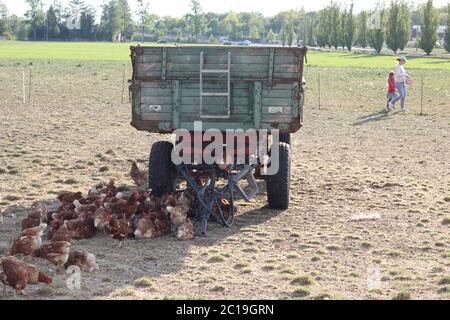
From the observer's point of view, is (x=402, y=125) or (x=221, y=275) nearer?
(x=221, y=275)

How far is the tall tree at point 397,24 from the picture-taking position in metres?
68.9

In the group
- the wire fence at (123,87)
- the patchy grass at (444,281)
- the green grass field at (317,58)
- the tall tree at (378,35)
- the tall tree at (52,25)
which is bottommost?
the patchy grass at (444,281)

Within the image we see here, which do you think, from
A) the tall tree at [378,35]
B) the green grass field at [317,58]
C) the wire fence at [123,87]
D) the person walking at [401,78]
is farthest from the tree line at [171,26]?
the person walking at [401,78]

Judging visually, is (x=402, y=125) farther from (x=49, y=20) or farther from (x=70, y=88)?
(x=49, y=20)

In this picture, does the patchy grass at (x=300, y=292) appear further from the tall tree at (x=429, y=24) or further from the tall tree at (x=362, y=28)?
the tall tree at (x=362, y=28)

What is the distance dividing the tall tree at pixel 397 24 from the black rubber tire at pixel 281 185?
61.5 m

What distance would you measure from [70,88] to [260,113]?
20.9 m

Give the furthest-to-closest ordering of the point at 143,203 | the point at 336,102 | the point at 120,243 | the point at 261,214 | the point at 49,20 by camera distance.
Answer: the point at 49,20 < the point at 336,102 < the point at 261,214 < the point at 143,203 < the point at 120,243

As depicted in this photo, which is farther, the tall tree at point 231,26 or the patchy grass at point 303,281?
the tall tree at point 231,26

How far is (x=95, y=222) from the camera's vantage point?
8688 mm

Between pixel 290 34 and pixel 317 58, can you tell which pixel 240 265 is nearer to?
pixel 317 58

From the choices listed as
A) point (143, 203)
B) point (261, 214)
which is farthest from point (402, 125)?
point (143, 203)

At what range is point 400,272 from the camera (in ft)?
24.6

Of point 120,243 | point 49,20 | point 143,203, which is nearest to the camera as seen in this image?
point 120,243
